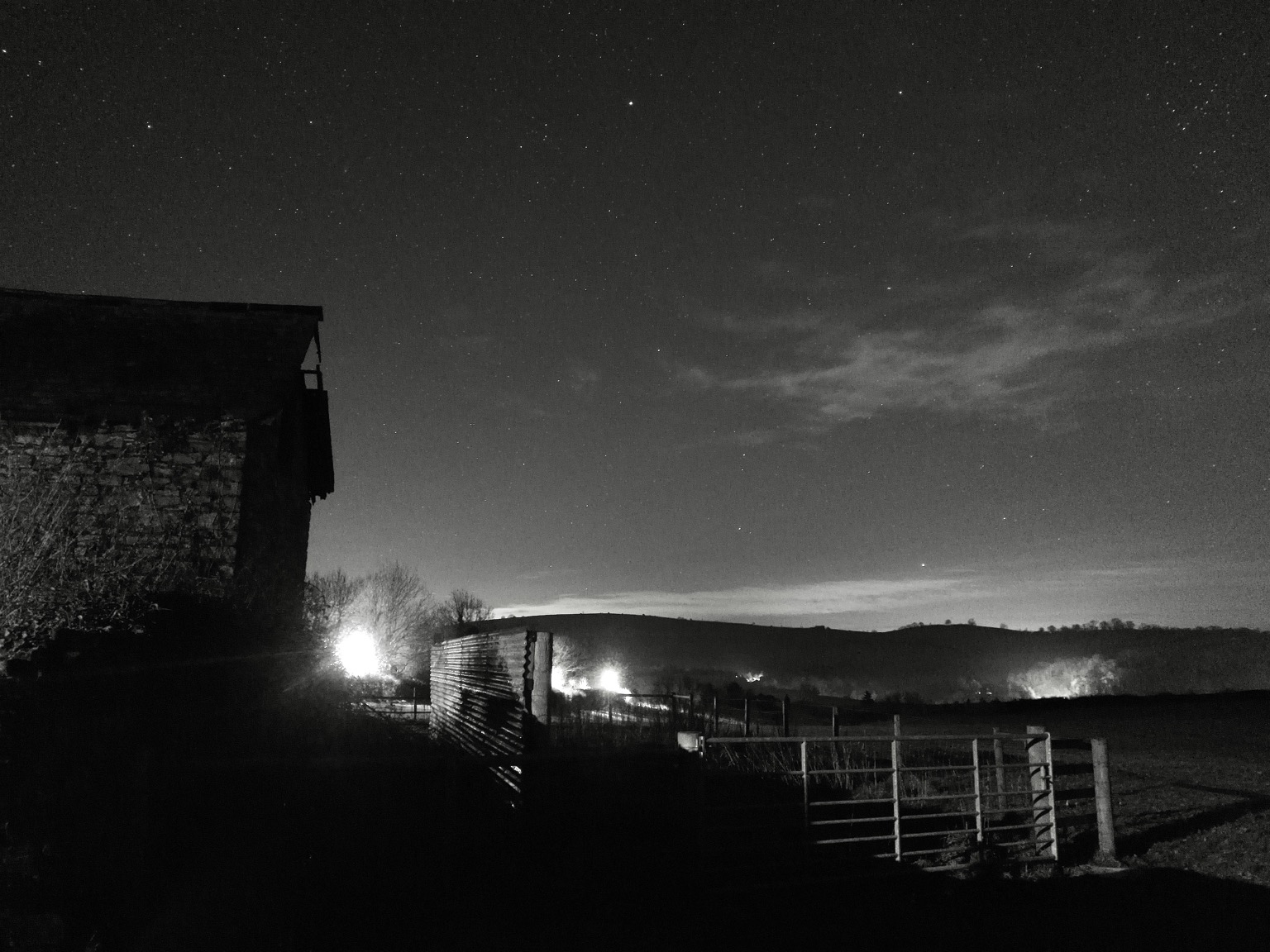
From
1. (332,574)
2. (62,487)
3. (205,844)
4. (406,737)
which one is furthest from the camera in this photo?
(332,574)

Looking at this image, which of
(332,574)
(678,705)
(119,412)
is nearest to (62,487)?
(119,412)

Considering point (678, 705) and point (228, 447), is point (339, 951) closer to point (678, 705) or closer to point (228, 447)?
point (228, 447)

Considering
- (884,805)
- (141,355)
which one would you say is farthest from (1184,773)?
(141,355)

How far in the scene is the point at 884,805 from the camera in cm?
1177

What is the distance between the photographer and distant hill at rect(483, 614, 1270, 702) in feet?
249

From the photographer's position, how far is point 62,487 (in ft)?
38.9

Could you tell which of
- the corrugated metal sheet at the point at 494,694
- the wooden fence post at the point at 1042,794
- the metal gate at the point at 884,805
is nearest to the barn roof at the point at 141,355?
the corrugated metal sheet at the point at 494,694

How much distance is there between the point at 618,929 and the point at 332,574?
183 feet

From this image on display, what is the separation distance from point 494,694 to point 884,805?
639 centimetres

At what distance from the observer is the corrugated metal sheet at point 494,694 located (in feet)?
30.5

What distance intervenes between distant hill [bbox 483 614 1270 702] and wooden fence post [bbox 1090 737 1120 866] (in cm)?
6033

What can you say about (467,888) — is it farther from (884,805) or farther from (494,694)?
(884,805)

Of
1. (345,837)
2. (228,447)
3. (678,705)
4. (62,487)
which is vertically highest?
(228,447)

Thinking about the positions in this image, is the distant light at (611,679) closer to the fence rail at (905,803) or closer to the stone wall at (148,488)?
the fence rail at (905,803)
